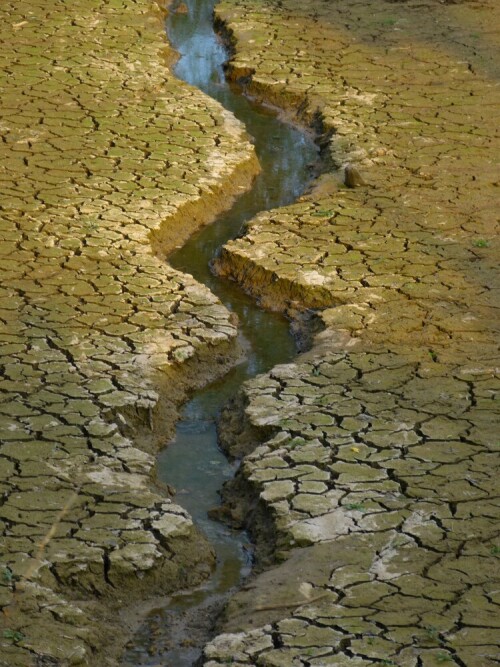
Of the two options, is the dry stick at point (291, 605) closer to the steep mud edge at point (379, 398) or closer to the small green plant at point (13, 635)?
the steep mud edge at point (379, 398)

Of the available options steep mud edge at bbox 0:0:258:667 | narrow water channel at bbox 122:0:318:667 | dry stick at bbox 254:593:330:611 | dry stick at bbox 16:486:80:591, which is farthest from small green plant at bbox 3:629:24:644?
dry stick at bbox 254:593:330:611

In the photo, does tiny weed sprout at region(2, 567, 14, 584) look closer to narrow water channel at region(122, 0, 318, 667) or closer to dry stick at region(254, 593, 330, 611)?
narrow water channel at region(122, 0, 318, 667)

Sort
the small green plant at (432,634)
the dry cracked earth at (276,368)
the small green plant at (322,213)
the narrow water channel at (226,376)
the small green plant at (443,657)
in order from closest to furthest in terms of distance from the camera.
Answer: the small green plant at (443,657), the small green plant at (432,634), the dry cracked earth at (276,368), the narrow water channel at (226,376), the small green plant at (322,213)

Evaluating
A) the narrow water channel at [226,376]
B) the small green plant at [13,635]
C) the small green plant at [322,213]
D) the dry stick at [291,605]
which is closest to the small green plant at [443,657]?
the dry stick at [291,605]

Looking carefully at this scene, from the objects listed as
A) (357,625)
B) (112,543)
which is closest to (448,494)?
(357,625)

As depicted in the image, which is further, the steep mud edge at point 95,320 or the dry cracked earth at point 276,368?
the steep mud edge at point 95,320

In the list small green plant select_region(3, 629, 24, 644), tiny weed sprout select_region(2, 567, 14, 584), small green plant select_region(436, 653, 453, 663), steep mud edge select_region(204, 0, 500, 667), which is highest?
steep mud edge select_region(204, 0, 500, 667)
